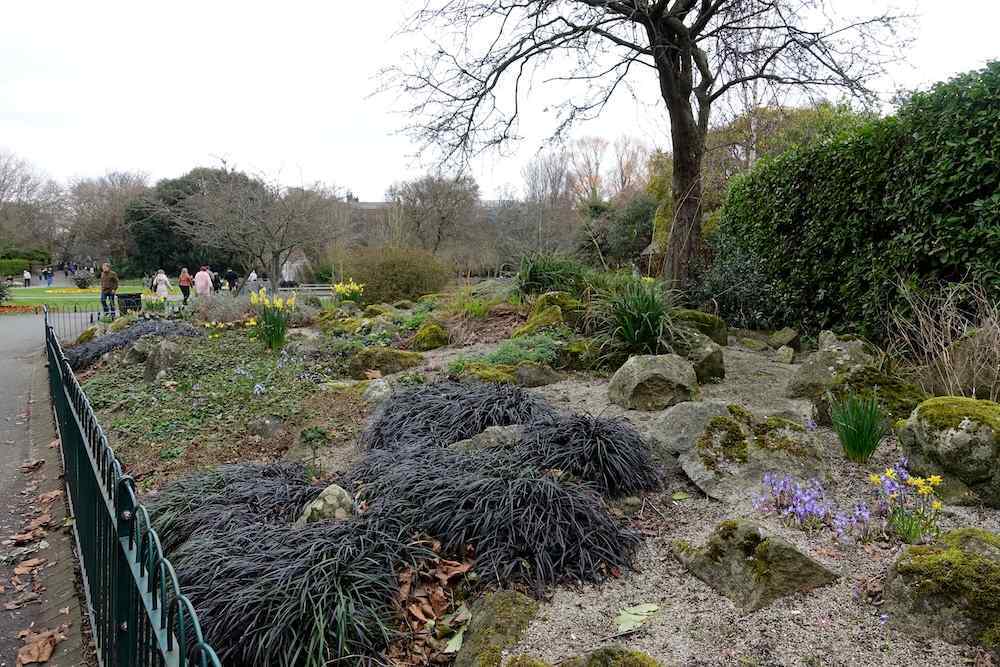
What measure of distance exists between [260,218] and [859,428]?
20.2 metres

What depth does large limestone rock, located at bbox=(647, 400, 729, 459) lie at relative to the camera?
3.96 meters

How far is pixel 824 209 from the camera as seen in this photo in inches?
322

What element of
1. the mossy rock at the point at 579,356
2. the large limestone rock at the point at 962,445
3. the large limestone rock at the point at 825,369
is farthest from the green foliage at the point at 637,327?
the large limestone rock at the point at 962,445

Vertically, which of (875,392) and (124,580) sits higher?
(875,392)

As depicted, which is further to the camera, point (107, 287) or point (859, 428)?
point (107, 287)

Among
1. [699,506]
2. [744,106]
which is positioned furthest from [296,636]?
[744,106]

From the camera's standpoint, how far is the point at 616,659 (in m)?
2.19

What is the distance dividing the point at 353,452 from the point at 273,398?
5.98ft

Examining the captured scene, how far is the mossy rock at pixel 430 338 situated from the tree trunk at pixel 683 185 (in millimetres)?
3441

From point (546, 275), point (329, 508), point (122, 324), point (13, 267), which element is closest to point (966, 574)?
point (329, 508)

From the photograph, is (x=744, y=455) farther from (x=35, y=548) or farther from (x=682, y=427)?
(x=35, y=548)

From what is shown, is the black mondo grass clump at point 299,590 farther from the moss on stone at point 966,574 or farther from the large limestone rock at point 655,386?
the large limestone rock at point 655,386

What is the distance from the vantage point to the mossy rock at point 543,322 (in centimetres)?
737

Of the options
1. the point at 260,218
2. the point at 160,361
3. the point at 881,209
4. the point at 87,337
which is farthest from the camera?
the point at 260,218
